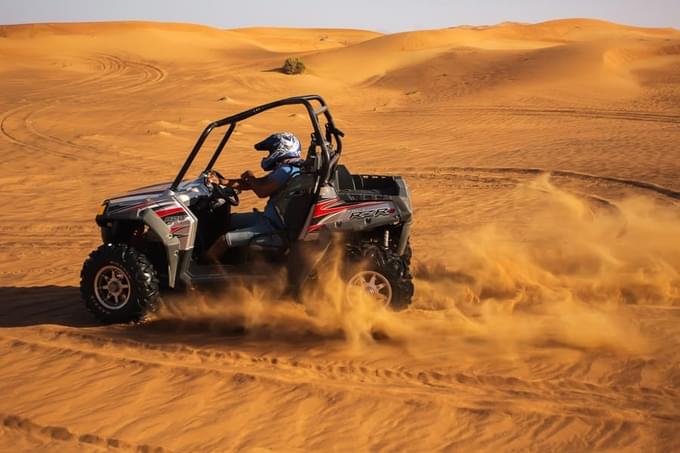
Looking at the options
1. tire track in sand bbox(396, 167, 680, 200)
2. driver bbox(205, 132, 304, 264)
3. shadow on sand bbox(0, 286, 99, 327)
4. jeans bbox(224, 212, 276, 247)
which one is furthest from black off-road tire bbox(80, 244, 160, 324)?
tire track in sand bbox(396, 167, 680, 200)

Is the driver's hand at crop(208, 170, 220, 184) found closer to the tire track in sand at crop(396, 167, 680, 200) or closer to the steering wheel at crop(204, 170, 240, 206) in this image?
the steering wheel at crop(204, 170, 240, 206)

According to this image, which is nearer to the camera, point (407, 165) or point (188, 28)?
point (407, 165)

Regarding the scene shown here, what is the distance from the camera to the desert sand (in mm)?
4387

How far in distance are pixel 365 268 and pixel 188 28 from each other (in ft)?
222

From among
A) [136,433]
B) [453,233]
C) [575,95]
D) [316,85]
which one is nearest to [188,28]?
[316,85]

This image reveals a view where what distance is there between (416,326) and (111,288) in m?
2.41

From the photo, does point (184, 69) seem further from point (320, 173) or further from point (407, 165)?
point (320, 173)

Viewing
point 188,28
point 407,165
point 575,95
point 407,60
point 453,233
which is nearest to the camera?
point 453,233

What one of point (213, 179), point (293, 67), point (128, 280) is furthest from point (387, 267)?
point (293, 67)

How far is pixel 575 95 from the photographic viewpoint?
80.3 ft

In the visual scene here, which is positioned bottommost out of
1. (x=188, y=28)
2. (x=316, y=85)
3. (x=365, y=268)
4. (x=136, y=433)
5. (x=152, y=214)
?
(x=136, y=433)

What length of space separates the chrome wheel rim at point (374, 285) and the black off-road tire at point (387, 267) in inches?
1.0

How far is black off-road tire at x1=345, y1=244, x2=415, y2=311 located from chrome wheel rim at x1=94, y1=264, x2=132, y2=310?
5.88 ft

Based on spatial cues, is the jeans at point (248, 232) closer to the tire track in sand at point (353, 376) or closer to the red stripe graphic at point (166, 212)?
the red stripe graphic at point (166, 212)
